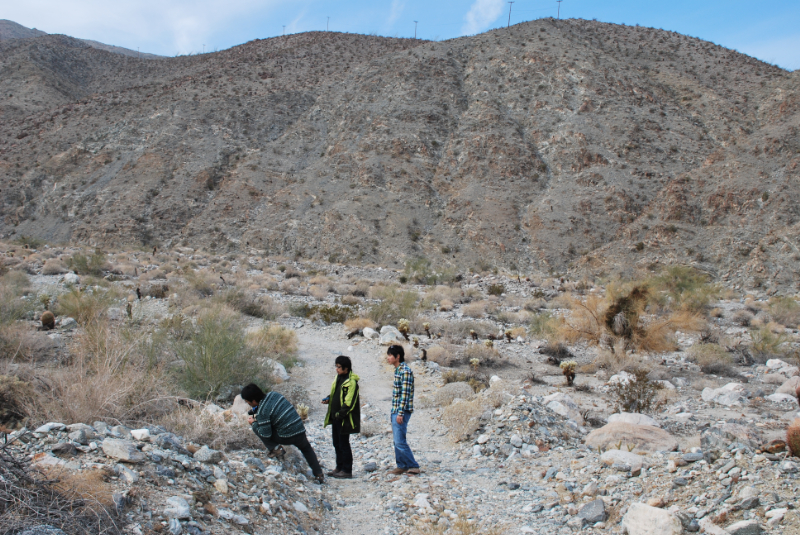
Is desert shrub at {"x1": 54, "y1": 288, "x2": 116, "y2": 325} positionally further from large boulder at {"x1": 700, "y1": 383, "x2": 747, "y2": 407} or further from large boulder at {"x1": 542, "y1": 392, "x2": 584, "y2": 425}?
large boulder at {"x1": 700, "y1": 383, "x2": 747, "y2": 407}

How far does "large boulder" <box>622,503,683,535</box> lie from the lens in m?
3.64

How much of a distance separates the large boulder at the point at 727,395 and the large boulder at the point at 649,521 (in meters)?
5.80

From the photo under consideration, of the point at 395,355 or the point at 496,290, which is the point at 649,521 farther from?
the point at 496,290

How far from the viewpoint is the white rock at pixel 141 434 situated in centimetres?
432

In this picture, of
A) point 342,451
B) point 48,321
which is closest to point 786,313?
point 342,451

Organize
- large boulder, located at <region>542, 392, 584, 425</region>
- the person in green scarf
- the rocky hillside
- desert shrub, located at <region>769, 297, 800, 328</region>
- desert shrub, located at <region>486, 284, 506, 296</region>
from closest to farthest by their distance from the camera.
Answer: the person in green scarf < large boulder, located at <region>542, 392, 584, 425</region> < desert shrub, located at <region>769, 297, 800, 328</region> < desert shrub, located at <region>486, 284, 506, 296</region> < the rocky hillside

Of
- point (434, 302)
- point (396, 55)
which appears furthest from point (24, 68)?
point (434, 302)

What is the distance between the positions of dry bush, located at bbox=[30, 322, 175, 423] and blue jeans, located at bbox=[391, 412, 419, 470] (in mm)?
2566

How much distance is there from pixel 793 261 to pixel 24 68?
84130 mm

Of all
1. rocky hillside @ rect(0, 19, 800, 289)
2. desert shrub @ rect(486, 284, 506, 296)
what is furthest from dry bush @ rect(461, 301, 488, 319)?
rocky hillside @ rect(0, 19, 800, 289)

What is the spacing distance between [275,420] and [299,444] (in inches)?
15.0

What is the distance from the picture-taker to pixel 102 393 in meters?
4.89

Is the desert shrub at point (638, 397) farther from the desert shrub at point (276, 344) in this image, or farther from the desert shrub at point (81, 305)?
the desert shrub at point (81, 305)

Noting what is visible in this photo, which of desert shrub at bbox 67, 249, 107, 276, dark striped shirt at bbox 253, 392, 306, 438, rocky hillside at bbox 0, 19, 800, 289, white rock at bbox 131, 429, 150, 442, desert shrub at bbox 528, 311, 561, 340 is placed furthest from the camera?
rocky hillside at bbox 0, 19, 800, 289
